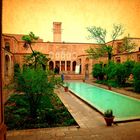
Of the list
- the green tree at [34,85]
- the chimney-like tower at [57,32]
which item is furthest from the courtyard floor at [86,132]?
the chimney-like tower at [57,32]

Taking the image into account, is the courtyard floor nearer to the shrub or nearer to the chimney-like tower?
the shrub

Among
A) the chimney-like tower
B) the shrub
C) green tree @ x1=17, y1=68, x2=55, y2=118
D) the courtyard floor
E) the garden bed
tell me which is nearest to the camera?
the courtyard floor

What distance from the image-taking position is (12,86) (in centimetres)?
831

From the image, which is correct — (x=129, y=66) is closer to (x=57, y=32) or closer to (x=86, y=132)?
(x=86, y=132)

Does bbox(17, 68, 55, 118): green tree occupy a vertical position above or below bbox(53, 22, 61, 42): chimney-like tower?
below

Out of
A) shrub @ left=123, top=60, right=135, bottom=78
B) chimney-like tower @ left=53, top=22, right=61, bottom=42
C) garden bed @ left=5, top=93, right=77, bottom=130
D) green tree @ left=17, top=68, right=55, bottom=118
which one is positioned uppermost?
chimney-like tower @ left=53, top=22, right=61, bottom=42

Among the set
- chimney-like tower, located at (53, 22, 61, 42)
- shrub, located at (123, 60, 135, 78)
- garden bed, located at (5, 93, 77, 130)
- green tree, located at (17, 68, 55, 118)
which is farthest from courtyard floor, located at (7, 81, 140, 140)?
chimney-like tower, located at (53, 22, 61, 42)

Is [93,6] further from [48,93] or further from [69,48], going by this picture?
[69,48]

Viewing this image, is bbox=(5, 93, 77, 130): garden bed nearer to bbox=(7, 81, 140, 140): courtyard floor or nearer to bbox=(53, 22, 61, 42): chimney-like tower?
bbox=(7, 81, 140, 140): courtyard floor

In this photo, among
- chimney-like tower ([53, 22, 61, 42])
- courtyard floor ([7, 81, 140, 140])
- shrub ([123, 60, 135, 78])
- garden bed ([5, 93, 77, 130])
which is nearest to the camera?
courtyard floor ([7, 81, 140, 140])

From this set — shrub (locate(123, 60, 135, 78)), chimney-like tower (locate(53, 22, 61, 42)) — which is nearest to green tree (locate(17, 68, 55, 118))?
shrub (locate(123, 60, 135, 78))

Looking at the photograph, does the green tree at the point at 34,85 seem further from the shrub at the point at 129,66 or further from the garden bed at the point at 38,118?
the shrub at the point at 129,66

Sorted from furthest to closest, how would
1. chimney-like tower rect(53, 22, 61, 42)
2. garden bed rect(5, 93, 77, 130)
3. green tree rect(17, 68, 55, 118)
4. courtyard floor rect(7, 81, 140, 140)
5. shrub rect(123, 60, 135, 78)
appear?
chimney-like tower rect(53, 22, 61, 42) < shrub rect(123, 60, 135, 78) < green tree rect(17, 68, 55, 118) < garden bed rect(5, 93, 77, 130) < courtyard floor rect(7, 81, 140, 140)

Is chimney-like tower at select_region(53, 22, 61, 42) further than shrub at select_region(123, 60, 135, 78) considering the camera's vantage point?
Yes
